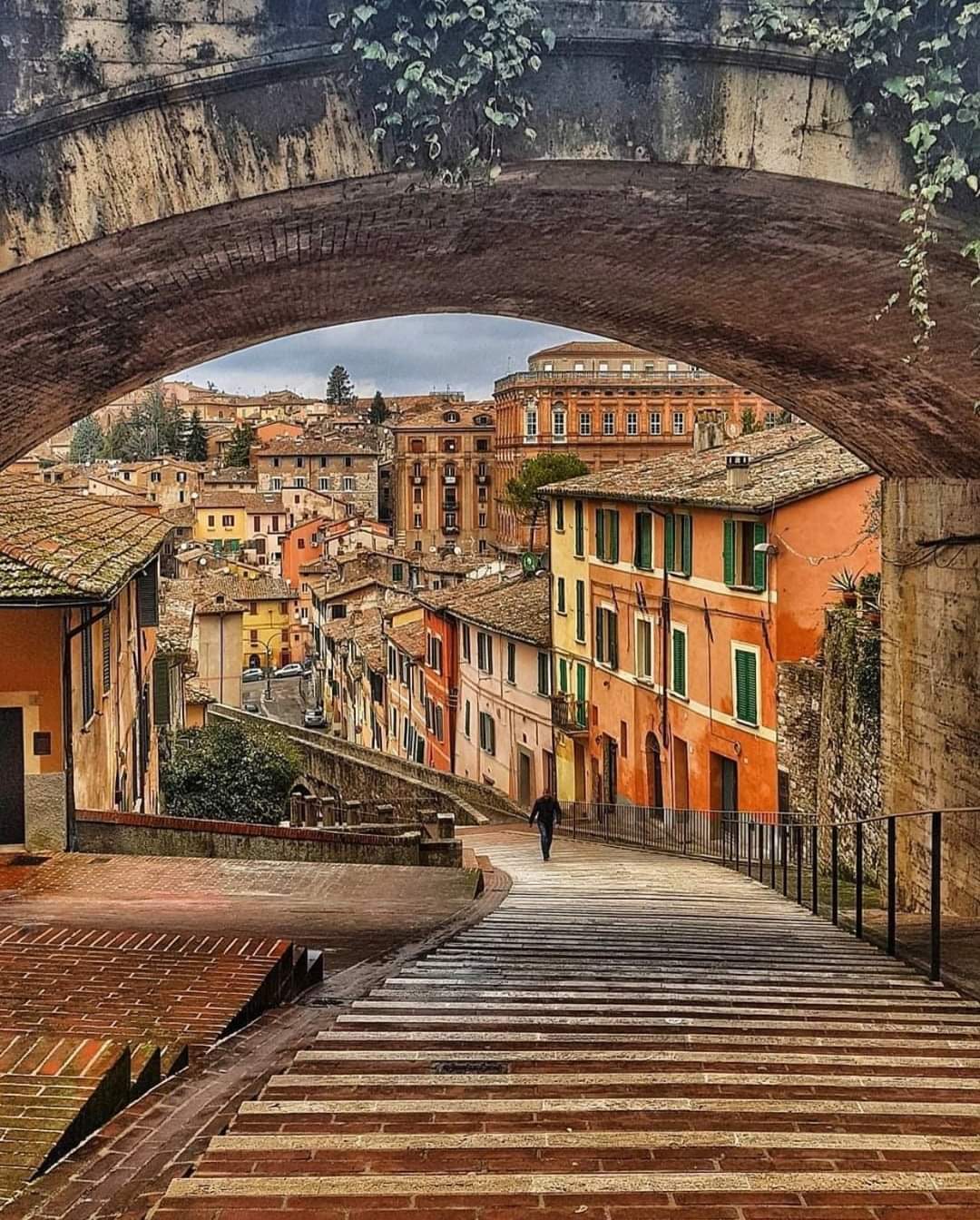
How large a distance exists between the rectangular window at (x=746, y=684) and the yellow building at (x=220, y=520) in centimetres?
6400

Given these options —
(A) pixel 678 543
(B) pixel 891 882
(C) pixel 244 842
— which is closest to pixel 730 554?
(A) pixel 678 543

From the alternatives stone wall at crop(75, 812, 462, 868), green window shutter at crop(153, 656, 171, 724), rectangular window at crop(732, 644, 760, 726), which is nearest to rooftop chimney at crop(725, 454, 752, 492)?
rectangular window at crop(732, 644, 760, 726)

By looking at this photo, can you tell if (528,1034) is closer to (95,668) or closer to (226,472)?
(95,668)

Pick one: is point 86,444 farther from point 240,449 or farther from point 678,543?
point 678,543

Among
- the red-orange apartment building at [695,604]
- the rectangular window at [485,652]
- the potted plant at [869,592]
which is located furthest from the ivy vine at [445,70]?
the rectangular window at [485,652]

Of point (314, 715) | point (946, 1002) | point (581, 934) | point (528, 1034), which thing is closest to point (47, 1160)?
point (528, 1034)

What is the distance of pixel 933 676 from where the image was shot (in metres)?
11.3

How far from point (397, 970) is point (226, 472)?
93302 millimetres

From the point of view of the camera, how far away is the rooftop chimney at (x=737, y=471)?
2588 centimetres

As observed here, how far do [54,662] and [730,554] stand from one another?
1554cm

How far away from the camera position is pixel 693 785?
27547mm

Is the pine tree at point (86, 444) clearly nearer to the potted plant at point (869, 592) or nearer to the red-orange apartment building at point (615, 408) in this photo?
the red-orange apartment building at point (615, 408)

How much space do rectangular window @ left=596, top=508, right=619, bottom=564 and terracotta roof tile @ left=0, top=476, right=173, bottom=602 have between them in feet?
43.5

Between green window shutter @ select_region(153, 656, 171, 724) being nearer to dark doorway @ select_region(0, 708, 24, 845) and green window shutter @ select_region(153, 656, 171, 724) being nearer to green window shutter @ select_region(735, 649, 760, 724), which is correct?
dark doorway @ select_region(0, 708, 24, 845)
